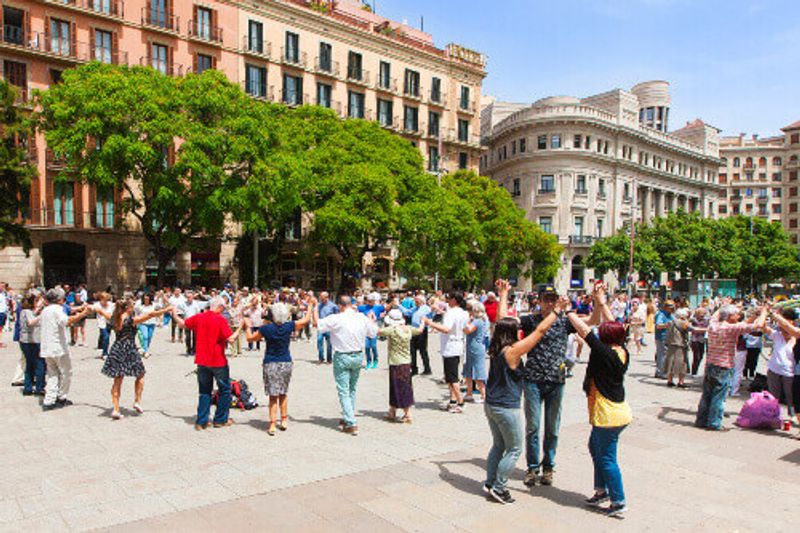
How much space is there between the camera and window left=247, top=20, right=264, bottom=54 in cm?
4044

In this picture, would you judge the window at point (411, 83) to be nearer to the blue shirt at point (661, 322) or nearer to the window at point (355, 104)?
the window at point (355, 104)

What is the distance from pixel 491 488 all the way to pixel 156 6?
39.6 meters

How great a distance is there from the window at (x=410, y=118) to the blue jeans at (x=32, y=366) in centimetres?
4077

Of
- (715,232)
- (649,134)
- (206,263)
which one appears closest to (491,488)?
(206,263)

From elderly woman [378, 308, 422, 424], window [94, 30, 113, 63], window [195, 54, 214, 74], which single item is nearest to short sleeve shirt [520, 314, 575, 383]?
elderly woman [378, 308, 422, 424]

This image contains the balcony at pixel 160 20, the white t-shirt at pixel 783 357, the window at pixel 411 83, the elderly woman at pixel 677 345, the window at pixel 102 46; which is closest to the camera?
the white t-shirt at pixel 783 357

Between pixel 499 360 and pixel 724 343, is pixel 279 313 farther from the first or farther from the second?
pixel 724 343

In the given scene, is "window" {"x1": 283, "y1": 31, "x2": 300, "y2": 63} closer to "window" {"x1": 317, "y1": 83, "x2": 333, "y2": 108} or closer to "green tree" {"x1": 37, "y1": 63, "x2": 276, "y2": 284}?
"window" {"x1": 317, "y1": 83, "x2": 333, "y2": 108}

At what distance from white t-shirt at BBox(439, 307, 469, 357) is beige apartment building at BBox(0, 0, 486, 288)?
24.7 m

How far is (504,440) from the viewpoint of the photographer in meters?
5.74

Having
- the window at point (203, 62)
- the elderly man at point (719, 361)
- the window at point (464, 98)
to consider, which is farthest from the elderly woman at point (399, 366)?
the window at point (464, 98)

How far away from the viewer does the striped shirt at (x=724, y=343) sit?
337 inches

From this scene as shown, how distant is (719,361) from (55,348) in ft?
33.6

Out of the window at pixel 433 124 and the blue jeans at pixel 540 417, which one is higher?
the window at pixel 433 124
